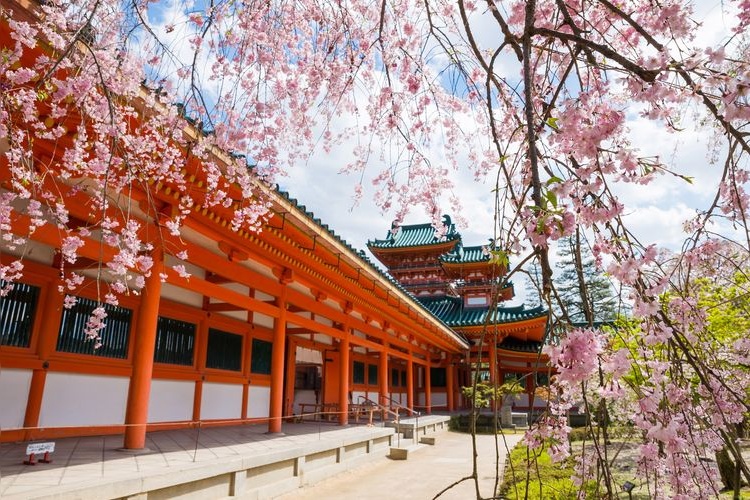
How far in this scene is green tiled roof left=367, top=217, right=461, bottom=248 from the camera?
22.8m

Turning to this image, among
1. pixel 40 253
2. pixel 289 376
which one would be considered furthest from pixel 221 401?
pixel 40 253

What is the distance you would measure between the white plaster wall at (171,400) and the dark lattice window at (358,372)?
7093 millimetres

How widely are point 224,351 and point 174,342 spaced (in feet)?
4.42

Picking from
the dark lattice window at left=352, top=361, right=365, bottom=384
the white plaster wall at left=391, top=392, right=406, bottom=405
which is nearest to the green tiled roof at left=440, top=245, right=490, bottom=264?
the white plaster wall at left=391, top=392, right=406, bottom=405

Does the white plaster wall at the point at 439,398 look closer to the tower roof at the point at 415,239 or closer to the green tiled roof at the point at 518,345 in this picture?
the green tiled roof at the point at 518,345

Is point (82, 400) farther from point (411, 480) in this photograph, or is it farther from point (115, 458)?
point (411, 480)

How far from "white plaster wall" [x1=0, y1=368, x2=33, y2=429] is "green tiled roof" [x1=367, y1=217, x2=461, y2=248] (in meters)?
17.7

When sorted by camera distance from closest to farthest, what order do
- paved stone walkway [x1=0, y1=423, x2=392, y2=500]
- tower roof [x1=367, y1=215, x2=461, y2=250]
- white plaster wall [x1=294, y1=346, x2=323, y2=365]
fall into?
1. paved stone walkway [x1=0, y1=423, x2=392, y2=500]
2. white plaster wall [x1=294, y1=346, x2=323, y2=365]
3. tower roof [x1=367, y1=215, x2=461, y2=250]

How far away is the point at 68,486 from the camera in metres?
3.62

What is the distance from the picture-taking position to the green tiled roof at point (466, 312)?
17927mm

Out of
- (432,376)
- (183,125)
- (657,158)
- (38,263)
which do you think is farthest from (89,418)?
(432,376)

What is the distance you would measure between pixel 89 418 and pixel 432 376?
17.8 metres

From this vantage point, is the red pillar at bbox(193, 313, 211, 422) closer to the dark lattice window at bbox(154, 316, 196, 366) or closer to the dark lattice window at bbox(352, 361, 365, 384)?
the dark lattice window at bbox(154, 316, 196, 366)

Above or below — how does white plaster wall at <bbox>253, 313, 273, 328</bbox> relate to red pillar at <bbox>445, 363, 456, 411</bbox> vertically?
above
